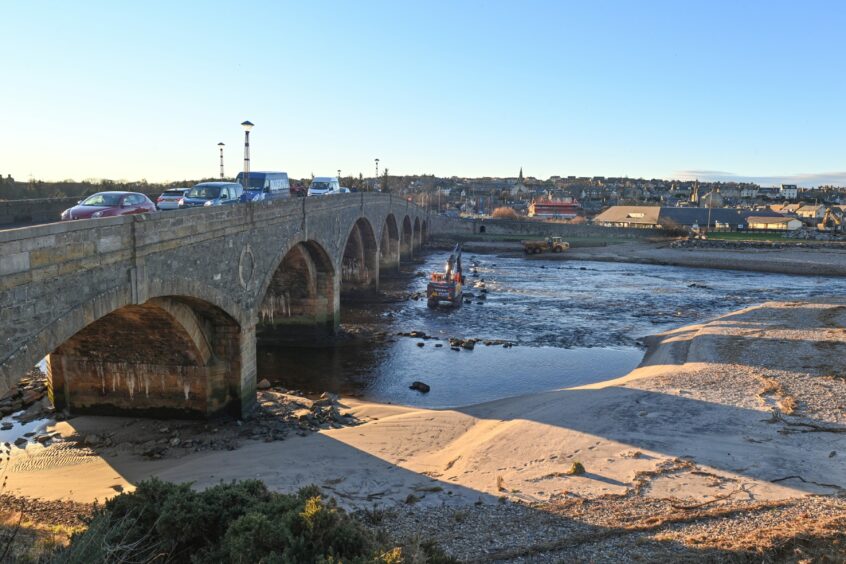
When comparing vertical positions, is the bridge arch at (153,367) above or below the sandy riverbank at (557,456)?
above

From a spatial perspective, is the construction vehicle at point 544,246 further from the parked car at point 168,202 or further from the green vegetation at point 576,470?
the green vegetation at point 576,470

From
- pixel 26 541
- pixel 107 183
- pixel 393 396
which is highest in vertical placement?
pixel 107 183

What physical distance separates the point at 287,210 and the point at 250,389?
749cm

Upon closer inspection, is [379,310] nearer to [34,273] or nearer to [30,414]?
[30,414]

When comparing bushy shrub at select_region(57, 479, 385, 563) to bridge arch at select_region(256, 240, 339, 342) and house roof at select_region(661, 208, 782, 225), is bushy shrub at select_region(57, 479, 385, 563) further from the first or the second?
house roof at select_region(661, 208, 782, 225)

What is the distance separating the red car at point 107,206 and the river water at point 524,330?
1008cm

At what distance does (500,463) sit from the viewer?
16438 mm

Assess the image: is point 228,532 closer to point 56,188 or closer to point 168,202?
point 168,202

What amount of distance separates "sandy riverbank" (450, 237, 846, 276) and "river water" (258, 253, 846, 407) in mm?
5069

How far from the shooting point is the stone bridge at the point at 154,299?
1085cm

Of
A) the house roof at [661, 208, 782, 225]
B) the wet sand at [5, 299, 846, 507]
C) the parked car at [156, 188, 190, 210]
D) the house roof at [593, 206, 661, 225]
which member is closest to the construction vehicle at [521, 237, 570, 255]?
the house roof at [593, 206, 661, 225]

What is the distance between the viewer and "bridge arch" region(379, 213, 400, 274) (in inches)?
2458

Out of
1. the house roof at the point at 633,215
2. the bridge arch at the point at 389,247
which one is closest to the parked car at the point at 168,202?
the bridge arch at the point at 389,247

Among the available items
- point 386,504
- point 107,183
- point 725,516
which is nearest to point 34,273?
point 386,504
